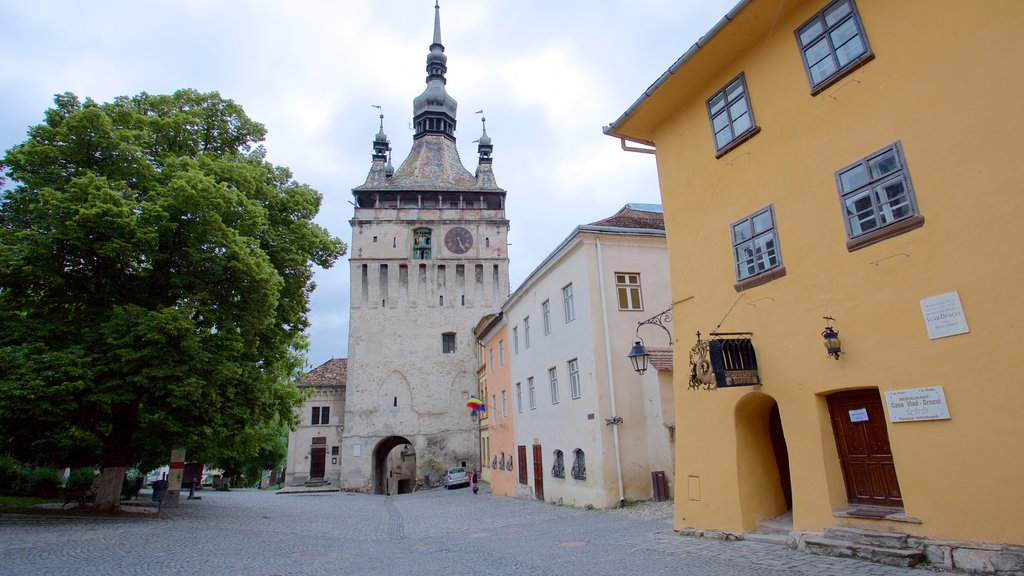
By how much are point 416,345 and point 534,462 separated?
19.6m

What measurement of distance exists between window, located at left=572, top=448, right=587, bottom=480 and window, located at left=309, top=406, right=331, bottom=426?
3179 cm

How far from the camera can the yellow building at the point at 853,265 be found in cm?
579

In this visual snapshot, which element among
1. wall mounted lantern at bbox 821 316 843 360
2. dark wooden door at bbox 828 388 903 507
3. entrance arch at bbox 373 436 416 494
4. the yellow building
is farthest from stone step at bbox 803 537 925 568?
entrance arch at bbox 373 436 416 494

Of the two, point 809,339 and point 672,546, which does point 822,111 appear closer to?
point 809,339

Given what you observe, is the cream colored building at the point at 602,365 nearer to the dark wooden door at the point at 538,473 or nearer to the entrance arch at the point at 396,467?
the dark wooden door at the point at 538,473

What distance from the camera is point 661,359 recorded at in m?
16.9

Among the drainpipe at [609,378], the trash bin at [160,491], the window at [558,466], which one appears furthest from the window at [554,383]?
the trash bin at [160,491]

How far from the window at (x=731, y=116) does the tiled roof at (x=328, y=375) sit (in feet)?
132

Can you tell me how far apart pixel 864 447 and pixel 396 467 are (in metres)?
44.9

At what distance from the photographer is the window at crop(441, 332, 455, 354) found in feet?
132

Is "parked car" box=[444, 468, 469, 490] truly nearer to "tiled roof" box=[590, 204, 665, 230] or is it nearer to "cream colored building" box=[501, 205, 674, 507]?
"cream colored building" box=[501, 205, 674, 507]

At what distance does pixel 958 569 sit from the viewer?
5727mm

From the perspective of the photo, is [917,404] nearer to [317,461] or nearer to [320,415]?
[317,461]

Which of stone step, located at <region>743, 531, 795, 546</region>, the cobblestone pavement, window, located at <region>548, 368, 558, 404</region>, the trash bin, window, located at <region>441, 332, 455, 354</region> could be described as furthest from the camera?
window, located at <region>441, 332, 455, 354</region>
